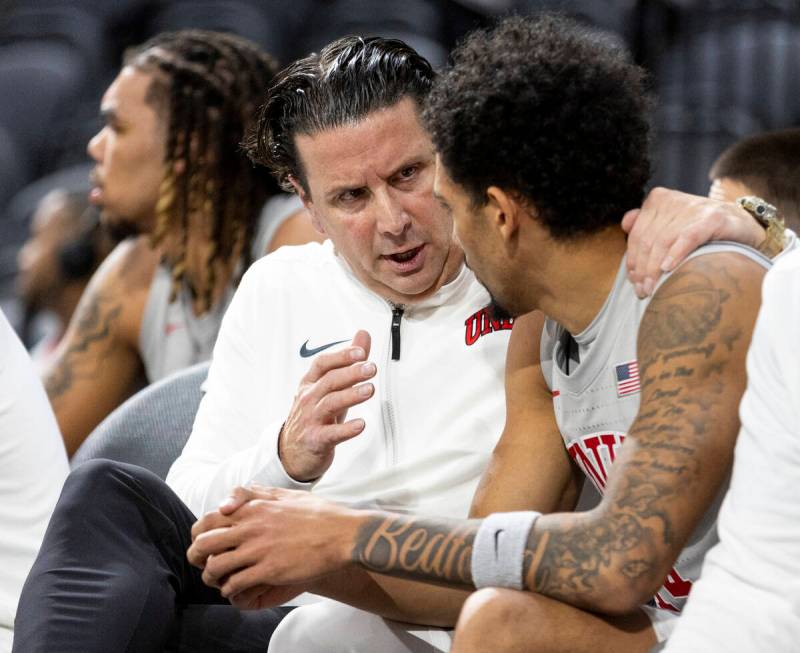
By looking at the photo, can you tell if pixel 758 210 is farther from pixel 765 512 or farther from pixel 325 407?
pixel 325 407

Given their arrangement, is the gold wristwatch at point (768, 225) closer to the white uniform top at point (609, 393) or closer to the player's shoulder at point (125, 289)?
the white uniform top at point (609, 393)

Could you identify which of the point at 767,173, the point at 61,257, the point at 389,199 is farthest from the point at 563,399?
the point at 61,257

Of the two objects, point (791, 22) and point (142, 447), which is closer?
point (142, 447)

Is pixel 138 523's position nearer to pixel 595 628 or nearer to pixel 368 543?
pixel 368 543

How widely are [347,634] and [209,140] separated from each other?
2039mm

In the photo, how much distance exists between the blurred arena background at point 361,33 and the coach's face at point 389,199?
6.76 feet

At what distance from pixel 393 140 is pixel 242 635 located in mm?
865

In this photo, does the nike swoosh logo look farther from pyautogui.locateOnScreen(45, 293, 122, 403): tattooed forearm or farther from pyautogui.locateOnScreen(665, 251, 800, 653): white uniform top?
pyautogui.locateOnScreen(45, 293, 122, 403): tattooed forearm

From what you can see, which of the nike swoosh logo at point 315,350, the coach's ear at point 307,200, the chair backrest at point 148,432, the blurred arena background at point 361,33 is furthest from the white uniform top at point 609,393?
the blurred arena background at point 361,33

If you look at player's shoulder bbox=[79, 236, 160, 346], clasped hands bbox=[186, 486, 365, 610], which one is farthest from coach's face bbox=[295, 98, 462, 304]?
player's shoulder bbox=[79, 236, 160, 346]

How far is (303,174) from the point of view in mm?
2295

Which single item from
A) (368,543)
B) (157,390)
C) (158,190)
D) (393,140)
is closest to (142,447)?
(157,390)

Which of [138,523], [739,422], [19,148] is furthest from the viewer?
[19,148]

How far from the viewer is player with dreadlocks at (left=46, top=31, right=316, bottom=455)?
3469 mm
